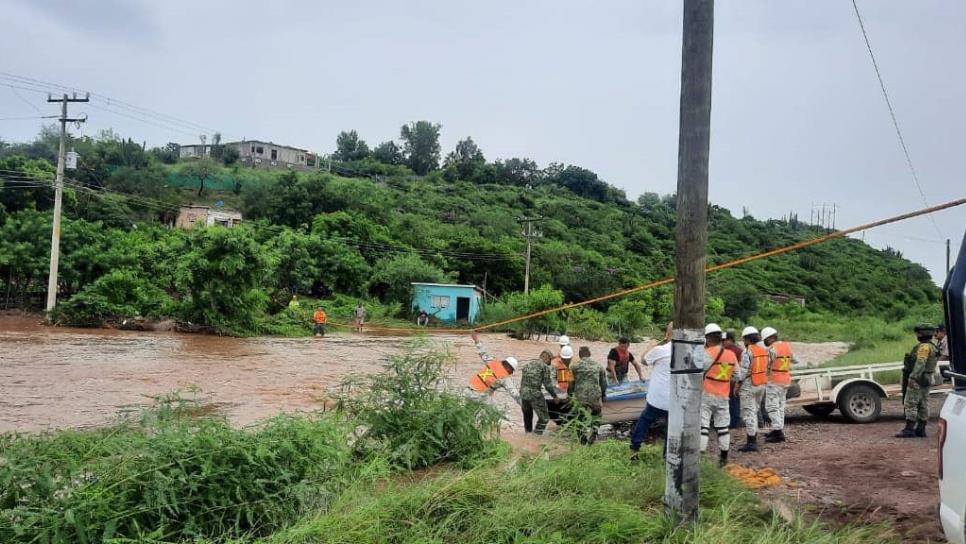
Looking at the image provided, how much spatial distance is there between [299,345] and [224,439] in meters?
24.2

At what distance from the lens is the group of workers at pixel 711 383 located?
28.2 ft

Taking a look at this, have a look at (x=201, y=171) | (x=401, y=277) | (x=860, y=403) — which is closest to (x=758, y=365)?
(x=860, y=403)

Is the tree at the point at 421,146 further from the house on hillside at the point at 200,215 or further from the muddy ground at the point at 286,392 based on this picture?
the muddy ground at the point at 286,392

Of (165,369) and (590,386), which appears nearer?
(590,386)

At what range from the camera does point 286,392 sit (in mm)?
17719

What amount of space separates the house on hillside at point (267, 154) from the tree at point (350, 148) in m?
5.82

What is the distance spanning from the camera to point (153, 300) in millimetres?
32812

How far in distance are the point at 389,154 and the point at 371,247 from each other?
203 ft

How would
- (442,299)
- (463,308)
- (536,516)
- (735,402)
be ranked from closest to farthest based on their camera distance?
(536,516)
(735,402)
(442,299)
(463,308)

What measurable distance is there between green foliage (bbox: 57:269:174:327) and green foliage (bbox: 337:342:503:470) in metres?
27.1

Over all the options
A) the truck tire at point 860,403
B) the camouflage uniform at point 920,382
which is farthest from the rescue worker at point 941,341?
the camouflage uniform at point 920,382

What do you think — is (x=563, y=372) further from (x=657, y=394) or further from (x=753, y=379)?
(x=657, y=394)

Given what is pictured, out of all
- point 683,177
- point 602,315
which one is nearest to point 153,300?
point 602,315

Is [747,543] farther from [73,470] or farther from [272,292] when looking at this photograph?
[272,292]
